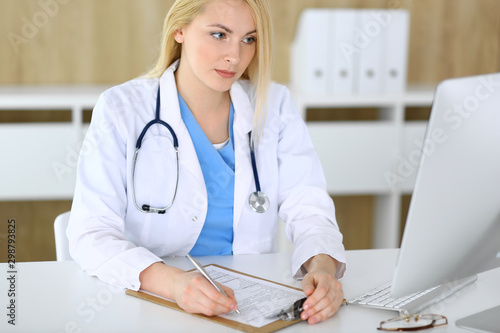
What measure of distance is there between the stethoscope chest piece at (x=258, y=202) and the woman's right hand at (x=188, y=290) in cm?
43

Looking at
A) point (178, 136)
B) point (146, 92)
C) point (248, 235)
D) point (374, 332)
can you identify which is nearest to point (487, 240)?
point (374, 332)

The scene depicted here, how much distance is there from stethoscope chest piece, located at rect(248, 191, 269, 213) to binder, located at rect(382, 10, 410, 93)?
5.17 ft

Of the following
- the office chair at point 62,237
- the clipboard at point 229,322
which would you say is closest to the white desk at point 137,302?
the clipboard at point 229,322

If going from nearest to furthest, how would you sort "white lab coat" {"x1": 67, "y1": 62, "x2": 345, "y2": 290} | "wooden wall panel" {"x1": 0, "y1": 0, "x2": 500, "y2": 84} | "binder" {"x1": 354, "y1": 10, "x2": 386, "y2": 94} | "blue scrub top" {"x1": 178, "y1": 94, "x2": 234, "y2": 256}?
"white lab coat" {"x1": 67, "y1": 62, "x2": 345, "y2": 290}, "blue scrub top" {"x1": 178, "y1": 94, "x2": 234, "y2": 256}, "binder" {"x1": 354, "y1": 10, "x2": 386, "y2": 94}, "wooden wall panel" {"x1": 0, "y1": 0, "x2": 500, "y2": 84}

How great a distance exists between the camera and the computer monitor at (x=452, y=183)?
0.99 metres

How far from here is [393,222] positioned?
327 centimetres

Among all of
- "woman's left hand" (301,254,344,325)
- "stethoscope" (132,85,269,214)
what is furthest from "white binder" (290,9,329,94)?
"woman's left hand" (301,254,344,325)

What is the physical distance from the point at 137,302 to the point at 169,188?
0.45m

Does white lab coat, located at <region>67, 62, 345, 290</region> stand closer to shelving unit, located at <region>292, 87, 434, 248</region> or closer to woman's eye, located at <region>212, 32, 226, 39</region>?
woman's eye, located at <region>212, 32, 226, 39</region>

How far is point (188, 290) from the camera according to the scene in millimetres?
1244

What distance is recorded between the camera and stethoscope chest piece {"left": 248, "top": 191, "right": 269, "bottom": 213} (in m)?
1.76

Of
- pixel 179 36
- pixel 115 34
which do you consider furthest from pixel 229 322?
pixel 115 34

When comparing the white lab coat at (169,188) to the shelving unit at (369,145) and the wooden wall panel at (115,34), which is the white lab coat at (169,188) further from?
the wooden wall panel at (115,34)

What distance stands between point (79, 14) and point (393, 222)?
1912 mm
